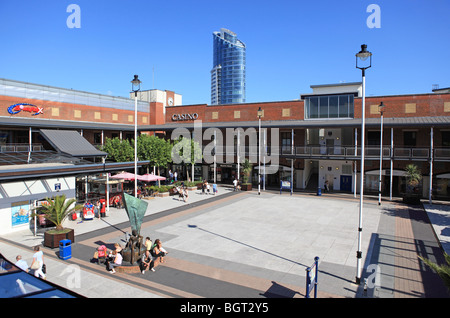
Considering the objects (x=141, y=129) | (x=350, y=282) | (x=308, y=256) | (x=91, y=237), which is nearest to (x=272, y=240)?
(x=308, y=256)

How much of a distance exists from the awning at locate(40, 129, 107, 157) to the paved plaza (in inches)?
322

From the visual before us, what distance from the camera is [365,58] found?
11.9 metres

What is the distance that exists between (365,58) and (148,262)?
1168cm

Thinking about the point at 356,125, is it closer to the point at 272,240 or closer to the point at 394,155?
the point at 394,155

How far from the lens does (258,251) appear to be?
1490 cm

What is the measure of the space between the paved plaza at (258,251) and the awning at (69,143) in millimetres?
8167

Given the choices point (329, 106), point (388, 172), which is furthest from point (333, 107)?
point (388, 172)

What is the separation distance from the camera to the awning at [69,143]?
29000mm

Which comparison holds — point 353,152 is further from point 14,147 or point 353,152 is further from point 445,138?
point 14,147

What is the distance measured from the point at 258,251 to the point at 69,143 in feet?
78.5

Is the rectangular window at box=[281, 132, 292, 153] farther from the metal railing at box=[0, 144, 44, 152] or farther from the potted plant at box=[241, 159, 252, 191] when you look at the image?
the metal railing at box=[0, 144, 44, 152]

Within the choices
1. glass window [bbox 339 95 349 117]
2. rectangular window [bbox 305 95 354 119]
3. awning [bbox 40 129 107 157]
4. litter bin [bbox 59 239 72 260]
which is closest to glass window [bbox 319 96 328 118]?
rectangular window [bbox 305 95 354 119]

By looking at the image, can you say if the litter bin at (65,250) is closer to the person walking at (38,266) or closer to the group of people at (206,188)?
the person walking at (38,266)

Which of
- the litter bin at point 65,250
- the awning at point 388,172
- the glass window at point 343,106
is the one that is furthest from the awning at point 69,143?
the awning at point 388,172
